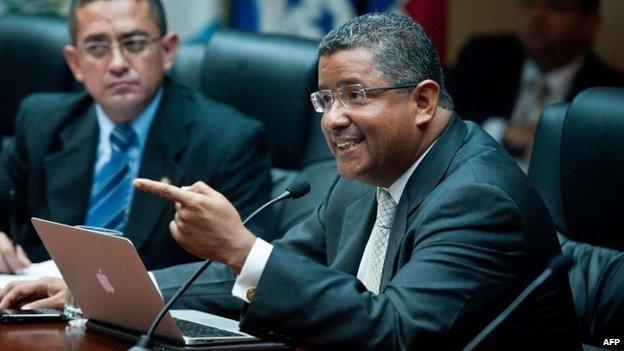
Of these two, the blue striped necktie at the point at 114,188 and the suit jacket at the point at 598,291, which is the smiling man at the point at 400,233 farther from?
the blue striped necktie at the point at 114,188

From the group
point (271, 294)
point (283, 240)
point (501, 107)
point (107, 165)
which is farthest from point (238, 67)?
point (271, 294)

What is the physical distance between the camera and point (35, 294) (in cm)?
296

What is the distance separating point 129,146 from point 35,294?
1259 mm

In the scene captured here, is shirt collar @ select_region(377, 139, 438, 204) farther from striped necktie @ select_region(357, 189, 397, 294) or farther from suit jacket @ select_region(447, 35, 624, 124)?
suit jacket @ select_region(447, 35, 624, 124)

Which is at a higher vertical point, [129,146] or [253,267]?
[253,267]

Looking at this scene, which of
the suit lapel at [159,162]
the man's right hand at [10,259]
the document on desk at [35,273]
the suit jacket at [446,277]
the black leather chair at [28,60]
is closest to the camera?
the suit jacket at [446,277]

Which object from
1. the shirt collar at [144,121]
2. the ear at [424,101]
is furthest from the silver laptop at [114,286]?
the shirt collar at [144,121]

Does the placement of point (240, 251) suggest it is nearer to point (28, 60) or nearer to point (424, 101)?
point (424, 101)

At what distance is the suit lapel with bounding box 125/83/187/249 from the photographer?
394 cm

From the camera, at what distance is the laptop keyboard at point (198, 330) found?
2.58 metres

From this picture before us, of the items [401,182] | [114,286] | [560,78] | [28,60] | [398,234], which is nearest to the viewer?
[114,286]

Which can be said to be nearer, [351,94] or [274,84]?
[351,94]

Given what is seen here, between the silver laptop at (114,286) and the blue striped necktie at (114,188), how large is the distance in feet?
4.31

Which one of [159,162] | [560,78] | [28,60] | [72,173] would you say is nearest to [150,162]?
[159,162]
